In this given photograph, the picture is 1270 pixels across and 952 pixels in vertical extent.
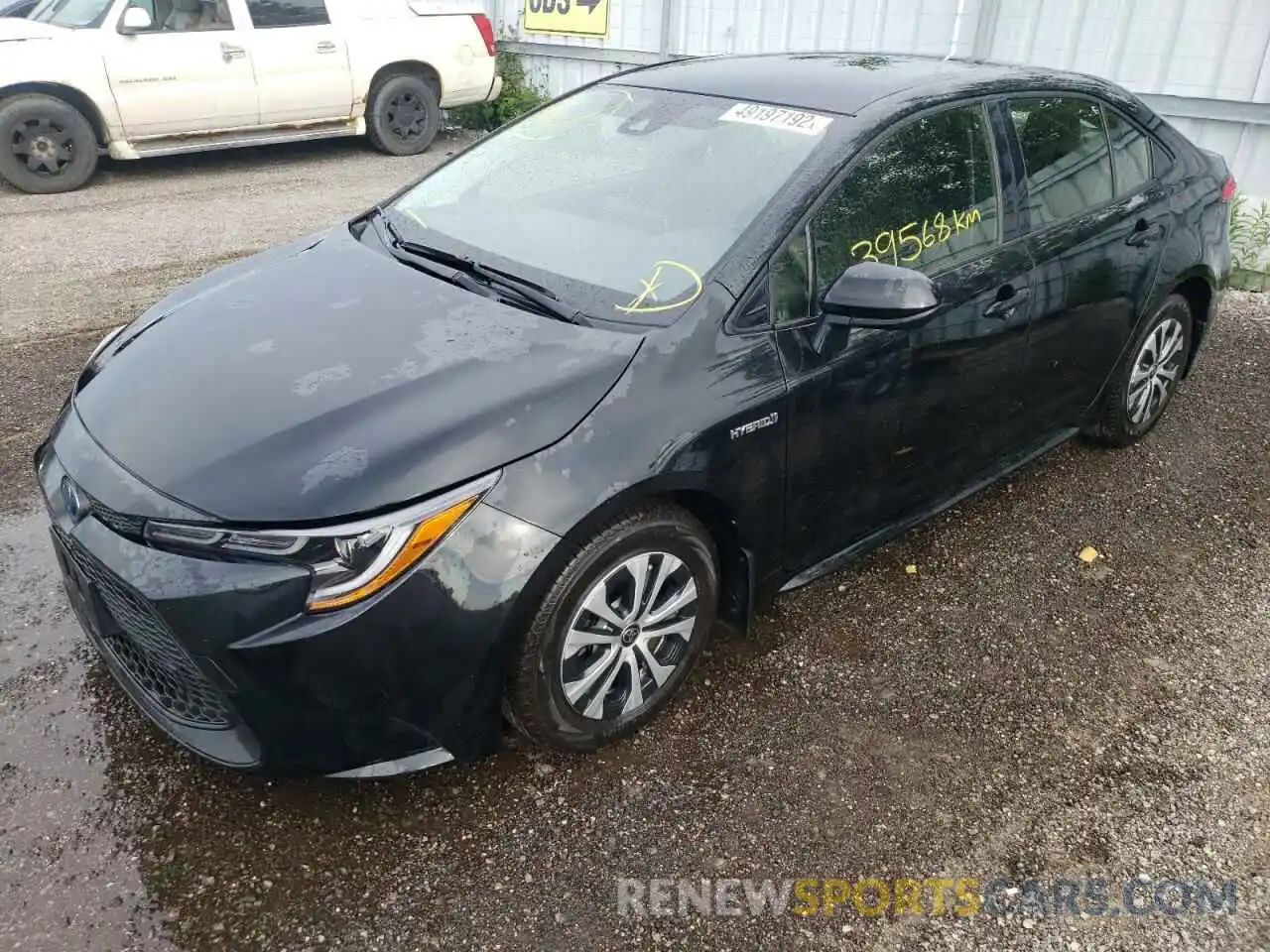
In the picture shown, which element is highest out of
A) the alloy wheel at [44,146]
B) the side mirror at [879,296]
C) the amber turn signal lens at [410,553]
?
the side mirror at [879,296]

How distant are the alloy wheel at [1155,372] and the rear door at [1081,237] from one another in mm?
299

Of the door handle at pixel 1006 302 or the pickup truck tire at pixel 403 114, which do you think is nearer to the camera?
the door handle at pixel 1006 302

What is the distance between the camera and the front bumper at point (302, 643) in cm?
199

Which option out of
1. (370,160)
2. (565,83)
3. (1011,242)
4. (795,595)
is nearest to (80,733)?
(795,595)

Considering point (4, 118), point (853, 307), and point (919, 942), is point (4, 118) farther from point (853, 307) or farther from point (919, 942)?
point (919, 942)

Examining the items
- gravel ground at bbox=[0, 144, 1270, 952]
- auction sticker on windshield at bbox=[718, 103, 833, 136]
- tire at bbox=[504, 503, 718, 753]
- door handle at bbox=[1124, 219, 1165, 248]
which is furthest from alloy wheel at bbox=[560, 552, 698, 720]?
door handle at bbox=[1124, 219, 1165, 248]

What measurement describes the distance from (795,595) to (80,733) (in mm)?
2194

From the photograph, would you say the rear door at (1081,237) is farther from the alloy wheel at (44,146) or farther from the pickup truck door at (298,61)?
the alloy wheel at (44,146)

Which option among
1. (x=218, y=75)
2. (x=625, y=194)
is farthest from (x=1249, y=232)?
(x=218, y=75)

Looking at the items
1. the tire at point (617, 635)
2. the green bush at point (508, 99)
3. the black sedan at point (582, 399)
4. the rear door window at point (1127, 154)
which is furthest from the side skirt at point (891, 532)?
the green bush at point (508, 99)

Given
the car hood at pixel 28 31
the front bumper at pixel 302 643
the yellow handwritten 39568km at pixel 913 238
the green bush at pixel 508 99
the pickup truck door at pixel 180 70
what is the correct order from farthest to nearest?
the green bush at pixel 508 99
the pickup truck door at pixel 180 70
the car hood at pixel 28 31
the yellow handwritten 39568km at pixel 913 238
the front bumper at pixel 302 643

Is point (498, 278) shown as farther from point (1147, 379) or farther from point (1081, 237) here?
point (1147, 379)

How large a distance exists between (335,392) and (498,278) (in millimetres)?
638

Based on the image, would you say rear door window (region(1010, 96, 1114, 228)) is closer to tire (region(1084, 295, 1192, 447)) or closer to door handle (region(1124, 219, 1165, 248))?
door handle (region(1124, 219, 1165, 248))
